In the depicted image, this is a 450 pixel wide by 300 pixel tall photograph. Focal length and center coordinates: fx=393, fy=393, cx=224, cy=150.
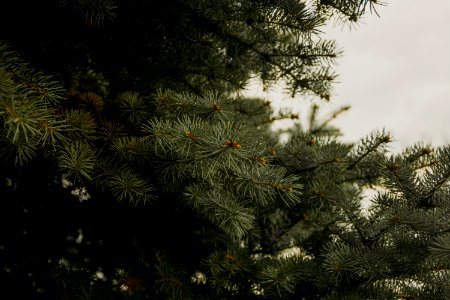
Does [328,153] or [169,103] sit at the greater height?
[328,153]

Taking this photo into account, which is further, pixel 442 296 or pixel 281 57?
pixel 281 57

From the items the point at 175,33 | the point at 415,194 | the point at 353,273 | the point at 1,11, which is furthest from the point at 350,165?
the point at 1,11

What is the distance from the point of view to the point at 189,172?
1.33 m

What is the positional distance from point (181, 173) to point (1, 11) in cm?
94

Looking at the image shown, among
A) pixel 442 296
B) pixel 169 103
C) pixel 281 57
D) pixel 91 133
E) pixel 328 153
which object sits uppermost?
pixel 281 57

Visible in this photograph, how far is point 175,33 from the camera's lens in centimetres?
167

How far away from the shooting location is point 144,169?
4.44 ft

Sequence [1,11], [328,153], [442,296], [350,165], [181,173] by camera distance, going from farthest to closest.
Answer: [350,165] → [328,153] → [1,11] → [181,173] → [442,296]

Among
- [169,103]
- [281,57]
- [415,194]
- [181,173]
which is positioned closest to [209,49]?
[281,57]

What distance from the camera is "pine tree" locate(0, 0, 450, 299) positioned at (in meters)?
1.18

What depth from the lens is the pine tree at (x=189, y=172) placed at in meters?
1.18

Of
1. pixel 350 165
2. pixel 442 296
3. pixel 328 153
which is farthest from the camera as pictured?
pixel 350 165

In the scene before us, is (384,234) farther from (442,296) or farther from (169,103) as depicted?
(169,103)

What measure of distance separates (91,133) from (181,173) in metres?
0.32
